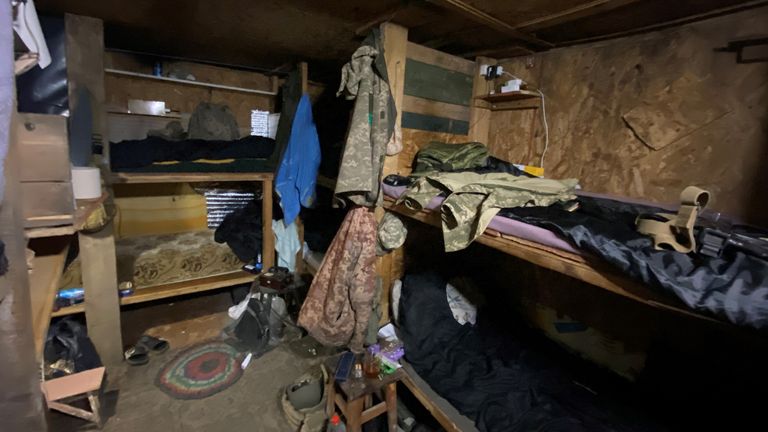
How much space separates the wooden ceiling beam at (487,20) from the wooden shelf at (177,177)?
176cm

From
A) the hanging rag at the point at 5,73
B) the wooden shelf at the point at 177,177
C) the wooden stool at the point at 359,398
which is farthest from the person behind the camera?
the wooden shelf at the point at 177,177

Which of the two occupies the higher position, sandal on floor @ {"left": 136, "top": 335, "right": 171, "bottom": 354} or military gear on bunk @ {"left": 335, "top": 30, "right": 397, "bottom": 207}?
military gear on bunk @ {"left": 335, "top": 30, "right": 397, "bottom": 207}

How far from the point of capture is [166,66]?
2.55m

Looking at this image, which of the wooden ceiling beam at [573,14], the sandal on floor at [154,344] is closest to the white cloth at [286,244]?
the sandal on floor at [154,344]

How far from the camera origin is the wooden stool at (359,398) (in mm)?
1471

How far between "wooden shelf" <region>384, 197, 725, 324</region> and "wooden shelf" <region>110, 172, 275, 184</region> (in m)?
1.94

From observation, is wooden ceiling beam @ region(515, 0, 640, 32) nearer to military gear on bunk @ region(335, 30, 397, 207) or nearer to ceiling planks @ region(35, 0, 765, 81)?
ceiling planks @ region(35, 0, 765, 81)

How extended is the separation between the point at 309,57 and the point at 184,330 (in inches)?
89.9

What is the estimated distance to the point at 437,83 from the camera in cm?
191

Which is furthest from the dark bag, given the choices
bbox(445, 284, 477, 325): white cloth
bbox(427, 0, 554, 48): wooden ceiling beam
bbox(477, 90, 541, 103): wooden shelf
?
bbox(477, 90, 541, 103): wooden shelf

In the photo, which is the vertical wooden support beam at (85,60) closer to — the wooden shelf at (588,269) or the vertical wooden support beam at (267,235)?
the vertical wooden support beam at (267,235)

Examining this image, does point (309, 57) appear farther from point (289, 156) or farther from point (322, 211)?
point (322, 211)

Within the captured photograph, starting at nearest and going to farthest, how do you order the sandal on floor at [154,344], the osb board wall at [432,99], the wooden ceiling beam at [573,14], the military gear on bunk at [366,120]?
the wooden ceiling beam at [573,14]
the military gear on bunk at [366,120]
the osb board wall at [432,99]
the sandal on floor at [154,344]

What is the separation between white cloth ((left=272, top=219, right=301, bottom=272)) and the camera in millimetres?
2680
